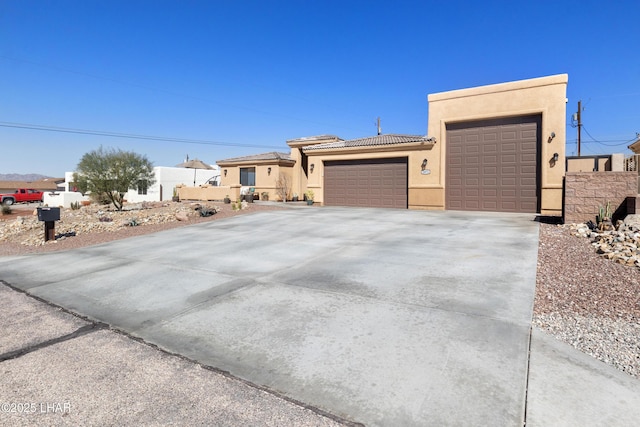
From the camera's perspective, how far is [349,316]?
181 inches

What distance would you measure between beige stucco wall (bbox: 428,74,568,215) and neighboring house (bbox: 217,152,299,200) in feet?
40.8

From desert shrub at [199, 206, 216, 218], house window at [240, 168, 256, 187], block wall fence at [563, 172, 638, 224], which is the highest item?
house window at [240, 168, 256, 187]

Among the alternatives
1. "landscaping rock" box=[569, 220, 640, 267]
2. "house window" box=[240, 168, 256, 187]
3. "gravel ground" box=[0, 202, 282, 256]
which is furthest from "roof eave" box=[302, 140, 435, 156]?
"landscaping rock" box=[569, 220, 640, 267]

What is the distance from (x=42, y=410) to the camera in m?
2.86

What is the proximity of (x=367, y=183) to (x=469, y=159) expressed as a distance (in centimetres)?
567

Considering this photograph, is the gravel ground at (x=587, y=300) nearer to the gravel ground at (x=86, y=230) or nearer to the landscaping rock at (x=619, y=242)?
the landscaping rock at (x=619, y=242)

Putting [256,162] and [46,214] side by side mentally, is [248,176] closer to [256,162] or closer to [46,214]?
[256,162]

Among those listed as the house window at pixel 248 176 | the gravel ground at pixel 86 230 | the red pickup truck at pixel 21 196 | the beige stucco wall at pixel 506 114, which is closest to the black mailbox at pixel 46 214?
the gravel ground at pixel 86 230

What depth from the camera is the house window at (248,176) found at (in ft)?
100

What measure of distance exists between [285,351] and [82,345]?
233cm

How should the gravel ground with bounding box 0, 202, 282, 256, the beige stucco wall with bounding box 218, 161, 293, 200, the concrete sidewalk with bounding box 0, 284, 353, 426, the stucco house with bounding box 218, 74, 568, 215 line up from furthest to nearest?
1. the beige stucco wall with bounding box 218, 161, 293, 200
2. the stucco house with bounding box 218, 74, 568, 215
3. the gravel ground with bounding box 0, 202, 282, 256
4. the concrete sidewalk with bounding box 0, 284, 353, 426

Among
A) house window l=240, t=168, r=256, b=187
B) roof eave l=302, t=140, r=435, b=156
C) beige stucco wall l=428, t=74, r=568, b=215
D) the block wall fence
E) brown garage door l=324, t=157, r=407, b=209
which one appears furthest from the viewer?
house window l=240, t=168, r=256, b=187

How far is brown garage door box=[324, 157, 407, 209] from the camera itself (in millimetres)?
19922

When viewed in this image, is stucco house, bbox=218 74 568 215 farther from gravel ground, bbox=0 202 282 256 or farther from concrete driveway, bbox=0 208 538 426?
concrete driveway, bbox=0 208 538 426
